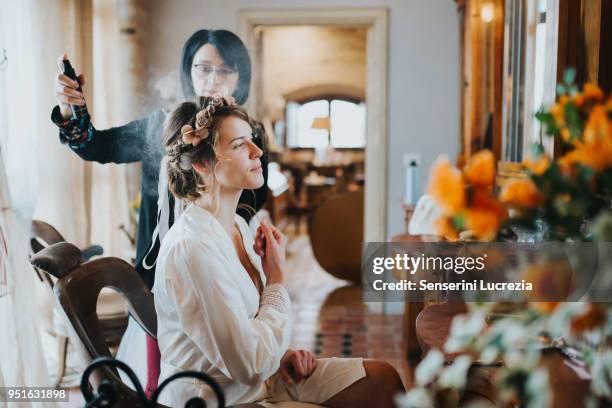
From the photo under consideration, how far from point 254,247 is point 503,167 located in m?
1.76

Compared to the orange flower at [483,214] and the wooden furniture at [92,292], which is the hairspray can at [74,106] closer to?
the wooden furniture at [92,292]

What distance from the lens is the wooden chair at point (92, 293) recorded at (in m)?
1.51

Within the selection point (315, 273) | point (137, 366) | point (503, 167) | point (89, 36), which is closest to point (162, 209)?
point (137, 366)

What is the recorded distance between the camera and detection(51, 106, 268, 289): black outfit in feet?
6.74

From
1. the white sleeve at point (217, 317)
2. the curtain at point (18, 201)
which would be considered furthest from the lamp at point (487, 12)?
the white sleeve at point (217, 317)

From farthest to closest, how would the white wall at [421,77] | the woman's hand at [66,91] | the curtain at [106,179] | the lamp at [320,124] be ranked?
1. the lamp at [320,124]
2. the white wall at [421,77]
3. the curtain at [106,179]
4. the woman's hand at [66,91]

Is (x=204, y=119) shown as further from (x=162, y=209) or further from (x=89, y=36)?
(x=89, y=36)

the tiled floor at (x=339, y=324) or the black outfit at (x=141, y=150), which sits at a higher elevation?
the black outfit at (x=141, y=150)

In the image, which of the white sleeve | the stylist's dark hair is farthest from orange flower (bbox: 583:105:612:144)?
the stylist's dark hair

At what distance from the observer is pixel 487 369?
1434 mm

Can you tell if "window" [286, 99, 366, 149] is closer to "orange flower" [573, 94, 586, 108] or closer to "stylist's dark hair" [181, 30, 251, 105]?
"stylist's dark hair" [181, 30, 251, 105]

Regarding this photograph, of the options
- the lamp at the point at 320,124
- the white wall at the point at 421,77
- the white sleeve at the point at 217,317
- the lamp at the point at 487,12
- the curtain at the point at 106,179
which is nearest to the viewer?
the white sleeve at the point at 217,317

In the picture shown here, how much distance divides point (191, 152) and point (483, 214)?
1.00m

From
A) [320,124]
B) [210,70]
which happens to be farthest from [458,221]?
[320,124]
